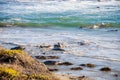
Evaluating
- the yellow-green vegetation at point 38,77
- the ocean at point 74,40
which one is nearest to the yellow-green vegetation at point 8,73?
the yellow-green vegetation at point 38,77

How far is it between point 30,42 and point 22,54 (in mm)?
13897

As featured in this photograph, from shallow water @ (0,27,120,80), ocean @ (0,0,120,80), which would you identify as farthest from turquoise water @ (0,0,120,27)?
shallow water @ (0,27,120,80)

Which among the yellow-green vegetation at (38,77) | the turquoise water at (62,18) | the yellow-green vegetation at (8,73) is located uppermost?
the yellow-green vegetation at (8,73)

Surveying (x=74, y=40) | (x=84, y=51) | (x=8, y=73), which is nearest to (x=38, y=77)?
(x=8, y=73)

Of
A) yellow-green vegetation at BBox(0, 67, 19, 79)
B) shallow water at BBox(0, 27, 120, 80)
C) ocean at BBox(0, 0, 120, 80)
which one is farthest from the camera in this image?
ocean at BBox(0, 0, 120, 80)

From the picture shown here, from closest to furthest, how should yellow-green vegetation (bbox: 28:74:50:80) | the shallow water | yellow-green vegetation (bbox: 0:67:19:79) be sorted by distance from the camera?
yellow-green vegetation (bbox: 0:67:19:79)
yellow-green vegetation (bbox: 28:74:50:80)
the shallow water

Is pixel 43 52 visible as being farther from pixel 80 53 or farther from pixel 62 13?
pixel 62 13

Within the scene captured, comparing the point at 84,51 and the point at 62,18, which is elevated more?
the point at 84,51

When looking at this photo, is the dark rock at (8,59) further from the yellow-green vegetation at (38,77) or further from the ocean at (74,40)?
the ocean at (74,40)

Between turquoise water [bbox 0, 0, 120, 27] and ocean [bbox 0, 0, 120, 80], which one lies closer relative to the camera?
ocean [bbox 0, 0, 120, 80]

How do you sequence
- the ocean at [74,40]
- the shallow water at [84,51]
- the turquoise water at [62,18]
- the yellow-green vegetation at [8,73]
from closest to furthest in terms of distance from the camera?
the yellow-green vegetation at [8,73] → the shallow water at [84,51] → the ocean at [74,40] → the turquoise water at [62,18]

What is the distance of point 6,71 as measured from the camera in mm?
7191

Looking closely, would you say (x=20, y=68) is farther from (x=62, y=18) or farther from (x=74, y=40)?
(x=62, y=18)

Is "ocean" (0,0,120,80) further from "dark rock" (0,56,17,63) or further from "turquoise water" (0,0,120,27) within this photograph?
"dark rock" (0,56,17,63)
